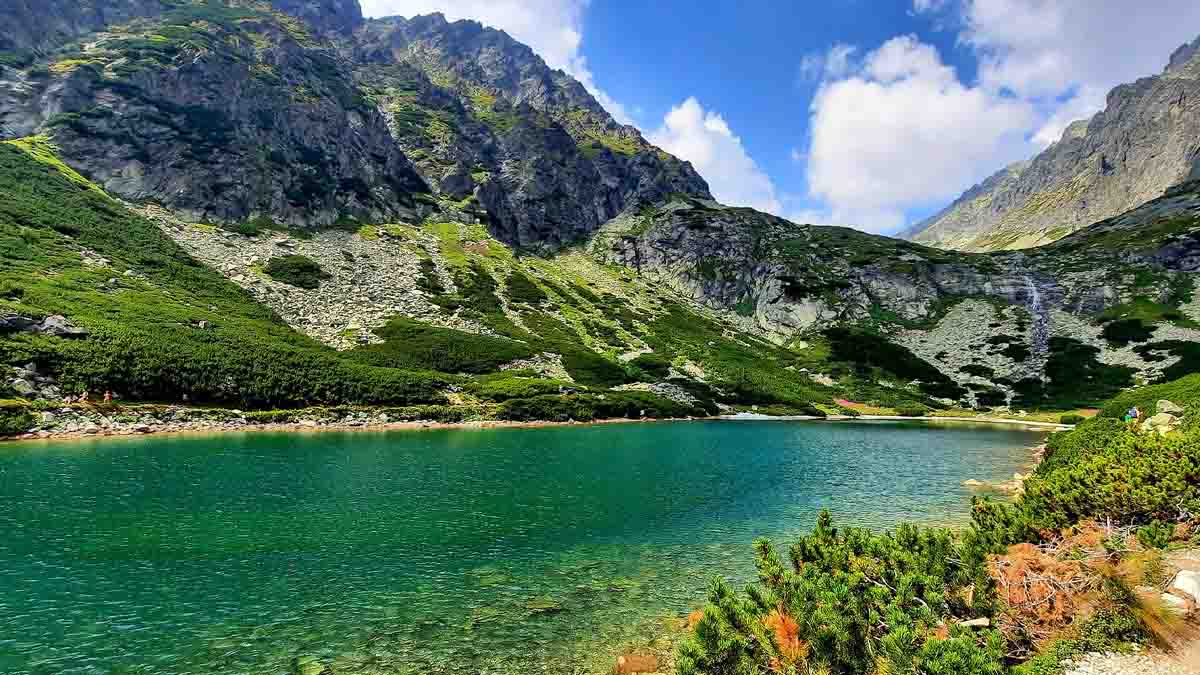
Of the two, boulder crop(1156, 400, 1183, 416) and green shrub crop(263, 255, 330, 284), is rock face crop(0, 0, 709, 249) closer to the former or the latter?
green shrub crop(263, 255, 330, 284)

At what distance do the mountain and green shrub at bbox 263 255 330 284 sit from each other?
0.85m

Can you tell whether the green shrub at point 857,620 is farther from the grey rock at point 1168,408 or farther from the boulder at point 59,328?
the boulder at point 59,328

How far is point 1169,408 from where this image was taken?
33.1 m

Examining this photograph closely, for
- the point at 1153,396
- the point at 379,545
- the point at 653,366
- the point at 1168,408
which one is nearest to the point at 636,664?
the point at 379,545

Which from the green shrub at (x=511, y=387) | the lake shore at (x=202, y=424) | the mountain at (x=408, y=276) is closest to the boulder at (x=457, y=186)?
the mountain at (x=408, y=276)

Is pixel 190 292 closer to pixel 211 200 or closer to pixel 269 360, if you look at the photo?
pixel 269 360

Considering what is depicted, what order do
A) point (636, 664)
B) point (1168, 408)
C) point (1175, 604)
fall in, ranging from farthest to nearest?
point (1168, 408) < point (636, 664) < point (1175, 604)

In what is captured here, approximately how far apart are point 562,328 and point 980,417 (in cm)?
7812

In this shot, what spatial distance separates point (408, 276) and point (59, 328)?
62886 millimetres

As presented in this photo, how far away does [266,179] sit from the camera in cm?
12419

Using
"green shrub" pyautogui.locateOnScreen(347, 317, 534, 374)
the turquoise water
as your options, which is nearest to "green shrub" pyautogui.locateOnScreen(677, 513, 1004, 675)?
the turquoise water

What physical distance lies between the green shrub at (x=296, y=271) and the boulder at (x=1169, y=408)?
110 m

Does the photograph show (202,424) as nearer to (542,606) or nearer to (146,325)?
(146,325)

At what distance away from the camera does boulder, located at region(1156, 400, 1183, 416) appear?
31380 mm
